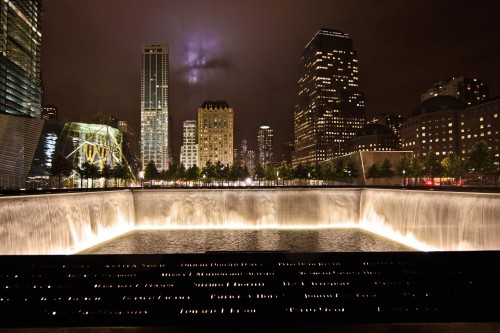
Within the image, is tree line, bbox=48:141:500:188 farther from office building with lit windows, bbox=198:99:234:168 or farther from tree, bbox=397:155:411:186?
office building with lit windows, bbox=198:99:234:168

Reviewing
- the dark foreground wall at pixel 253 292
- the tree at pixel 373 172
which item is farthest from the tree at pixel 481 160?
the dark foreground wall at pixel 253 292

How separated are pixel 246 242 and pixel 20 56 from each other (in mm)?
153705

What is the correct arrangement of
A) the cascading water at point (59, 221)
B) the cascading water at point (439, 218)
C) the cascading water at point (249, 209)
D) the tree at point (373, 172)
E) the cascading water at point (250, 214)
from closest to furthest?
the cascading water at point (59, 221)
the cascading water at point (439, 218)
the cascading water at point (250, 214)
the cascading water at point (249, 209)
the tree at point (373, 172)

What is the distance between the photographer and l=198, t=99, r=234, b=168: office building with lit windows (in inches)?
7594

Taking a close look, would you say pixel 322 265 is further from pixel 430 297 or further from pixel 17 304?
pixel 17 304

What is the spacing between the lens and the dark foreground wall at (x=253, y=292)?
550 cm

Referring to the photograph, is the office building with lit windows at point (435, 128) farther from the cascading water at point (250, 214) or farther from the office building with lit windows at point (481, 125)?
the cascading water at point (250, 214)

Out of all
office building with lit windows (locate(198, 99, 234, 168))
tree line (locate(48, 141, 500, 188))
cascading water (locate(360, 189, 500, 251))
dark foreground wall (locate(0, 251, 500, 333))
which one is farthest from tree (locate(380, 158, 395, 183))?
office building with lit windows (locate(198, 99, 234, 168))

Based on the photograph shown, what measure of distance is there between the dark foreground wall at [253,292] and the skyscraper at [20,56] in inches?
5332

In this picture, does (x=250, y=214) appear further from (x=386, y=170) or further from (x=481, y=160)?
(x=481, y=160)

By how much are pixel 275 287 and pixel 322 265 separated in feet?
2.74

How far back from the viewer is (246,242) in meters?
26.8

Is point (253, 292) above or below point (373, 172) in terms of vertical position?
below

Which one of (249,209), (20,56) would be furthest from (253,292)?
(20,56)
